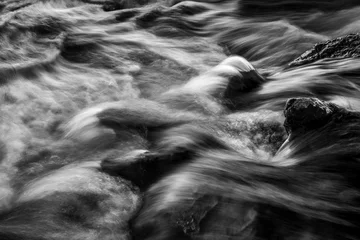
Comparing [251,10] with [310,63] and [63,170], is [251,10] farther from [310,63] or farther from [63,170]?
[63,170]

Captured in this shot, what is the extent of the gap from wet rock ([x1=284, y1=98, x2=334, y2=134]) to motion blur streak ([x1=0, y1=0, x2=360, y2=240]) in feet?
0.70

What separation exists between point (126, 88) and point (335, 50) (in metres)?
2.53

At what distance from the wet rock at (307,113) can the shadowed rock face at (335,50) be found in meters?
2.09

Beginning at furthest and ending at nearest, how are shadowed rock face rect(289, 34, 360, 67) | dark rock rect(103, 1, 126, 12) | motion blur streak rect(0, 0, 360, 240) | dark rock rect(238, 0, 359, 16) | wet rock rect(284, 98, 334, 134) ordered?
dark rock rect(103, 1, 126, 12) < dark rock rect(238, 0, 359, 16) < shadowed rock face rect(289, 34, 360, 67) < wet rock rect(284, 98, 334, 134) < motion blur streak rect(0, 0, 360, 240)

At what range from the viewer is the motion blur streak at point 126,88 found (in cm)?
369

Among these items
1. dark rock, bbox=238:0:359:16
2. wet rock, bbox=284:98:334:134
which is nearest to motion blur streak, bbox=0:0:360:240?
dark rock, bbox=238:0:359:16

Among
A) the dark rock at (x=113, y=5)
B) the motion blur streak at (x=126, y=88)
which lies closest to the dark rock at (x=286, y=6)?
the motion blur streak at (x=126, y=88)

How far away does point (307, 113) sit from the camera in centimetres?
407

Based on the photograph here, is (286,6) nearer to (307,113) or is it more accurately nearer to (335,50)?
(335,50)

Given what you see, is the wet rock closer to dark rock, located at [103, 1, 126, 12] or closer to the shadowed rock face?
the shadowed rock face

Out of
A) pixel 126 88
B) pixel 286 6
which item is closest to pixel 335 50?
pixel 126 88

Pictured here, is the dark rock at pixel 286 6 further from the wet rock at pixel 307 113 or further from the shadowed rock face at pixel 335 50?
the wet rock at pixel 307 113

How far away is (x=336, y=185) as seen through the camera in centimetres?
361

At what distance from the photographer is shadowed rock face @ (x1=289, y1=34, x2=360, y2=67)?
5.97 m
